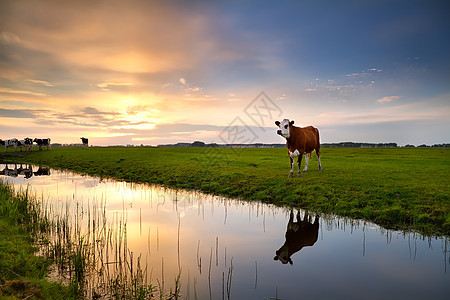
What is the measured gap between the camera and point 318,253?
891cm

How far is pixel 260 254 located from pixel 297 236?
2448 millimetres

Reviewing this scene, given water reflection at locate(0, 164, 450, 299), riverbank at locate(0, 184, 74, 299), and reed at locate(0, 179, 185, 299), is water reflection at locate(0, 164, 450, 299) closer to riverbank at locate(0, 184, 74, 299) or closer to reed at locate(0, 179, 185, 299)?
reed at locate(0, 179, 185, 299)

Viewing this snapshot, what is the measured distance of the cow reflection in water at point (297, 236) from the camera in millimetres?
8820

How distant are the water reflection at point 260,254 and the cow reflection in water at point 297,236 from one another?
38mm

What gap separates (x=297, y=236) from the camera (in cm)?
1051

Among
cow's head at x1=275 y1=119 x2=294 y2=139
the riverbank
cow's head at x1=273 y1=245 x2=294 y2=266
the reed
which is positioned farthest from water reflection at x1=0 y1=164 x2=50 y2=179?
cow's head at x1=273 y1=245 x2=294 y2=266

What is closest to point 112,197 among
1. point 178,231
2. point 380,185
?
point 178,231

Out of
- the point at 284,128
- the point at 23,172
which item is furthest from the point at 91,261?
the point at 23,172

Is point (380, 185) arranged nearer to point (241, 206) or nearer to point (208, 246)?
point (241, 206)

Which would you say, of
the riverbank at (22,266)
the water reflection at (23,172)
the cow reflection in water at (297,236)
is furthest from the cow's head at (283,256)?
the water reflection at (23,172)

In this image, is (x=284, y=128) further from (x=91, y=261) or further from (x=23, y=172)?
(x=23, y=172)

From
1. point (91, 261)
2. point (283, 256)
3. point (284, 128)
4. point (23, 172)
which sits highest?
point (284, 128)

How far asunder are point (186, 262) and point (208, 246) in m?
1.34

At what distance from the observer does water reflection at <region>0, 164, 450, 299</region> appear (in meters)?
6.76
